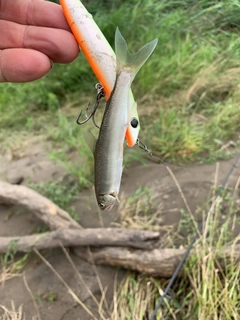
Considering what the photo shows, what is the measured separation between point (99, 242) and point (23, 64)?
1.26 m

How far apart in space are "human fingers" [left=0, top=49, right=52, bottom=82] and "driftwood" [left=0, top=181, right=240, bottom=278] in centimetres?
115

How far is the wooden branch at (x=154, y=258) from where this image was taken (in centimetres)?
185

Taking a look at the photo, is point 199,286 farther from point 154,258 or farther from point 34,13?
point 34,13

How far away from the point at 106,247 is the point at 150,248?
266mm

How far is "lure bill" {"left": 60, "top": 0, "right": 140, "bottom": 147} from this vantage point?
33.7 inches

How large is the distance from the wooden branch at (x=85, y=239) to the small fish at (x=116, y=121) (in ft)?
3.96

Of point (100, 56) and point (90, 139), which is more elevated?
point (100, 56)

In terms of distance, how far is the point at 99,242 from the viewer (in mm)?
2123

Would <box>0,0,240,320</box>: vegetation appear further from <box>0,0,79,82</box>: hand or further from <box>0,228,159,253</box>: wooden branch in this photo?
<box>0,0,79,82</box>: hand

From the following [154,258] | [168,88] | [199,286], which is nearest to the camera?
[199,286]

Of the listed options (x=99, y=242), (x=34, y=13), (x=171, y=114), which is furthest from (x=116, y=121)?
(x=171, y=114)

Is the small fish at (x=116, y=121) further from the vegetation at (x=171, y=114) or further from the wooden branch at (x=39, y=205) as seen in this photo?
the wooden branch at (x=39, y=205)

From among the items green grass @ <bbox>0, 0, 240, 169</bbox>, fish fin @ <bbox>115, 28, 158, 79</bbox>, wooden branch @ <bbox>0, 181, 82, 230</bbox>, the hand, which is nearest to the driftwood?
wooden branch @ <bbox>0, 181, 82, 230</bbox>

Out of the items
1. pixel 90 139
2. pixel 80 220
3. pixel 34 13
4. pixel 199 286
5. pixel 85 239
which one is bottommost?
pixel 80 220
